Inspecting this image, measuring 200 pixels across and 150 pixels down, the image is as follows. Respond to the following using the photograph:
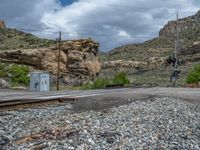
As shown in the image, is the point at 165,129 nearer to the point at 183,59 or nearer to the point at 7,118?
the point at 7,118

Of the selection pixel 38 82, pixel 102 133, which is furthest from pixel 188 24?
pixel 102 133

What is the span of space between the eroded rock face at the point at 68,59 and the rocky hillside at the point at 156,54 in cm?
2347

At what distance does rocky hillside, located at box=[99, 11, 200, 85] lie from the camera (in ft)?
408

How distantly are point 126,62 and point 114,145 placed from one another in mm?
124682

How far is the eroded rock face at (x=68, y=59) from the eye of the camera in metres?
81.3

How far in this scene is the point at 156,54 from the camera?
137 m

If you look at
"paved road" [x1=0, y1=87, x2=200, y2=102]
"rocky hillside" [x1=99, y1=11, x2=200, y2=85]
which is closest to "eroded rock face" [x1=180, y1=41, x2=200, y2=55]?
"rocky hillside" [x1=99, y1=11, x2=200, y2=85]

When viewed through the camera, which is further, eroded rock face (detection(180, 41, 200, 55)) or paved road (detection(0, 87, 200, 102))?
A: eroded rock face (detection(180, 41, 200, 55))

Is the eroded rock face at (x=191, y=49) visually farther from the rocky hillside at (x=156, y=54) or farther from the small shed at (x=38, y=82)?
the small shed at (x=38, y=82)

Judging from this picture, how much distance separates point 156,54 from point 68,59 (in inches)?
2218

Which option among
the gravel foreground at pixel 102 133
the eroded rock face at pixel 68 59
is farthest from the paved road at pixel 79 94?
the eroded rock face at pixel 68 59

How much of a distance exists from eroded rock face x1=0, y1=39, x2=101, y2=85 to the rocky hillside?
23.5m

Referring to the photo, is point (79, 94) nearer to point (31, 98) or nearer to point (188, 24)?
point (31, 98)

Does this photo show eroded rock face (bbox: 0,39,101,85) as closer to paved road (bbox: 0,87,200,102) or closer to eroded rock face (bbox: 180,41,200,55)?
paved road (bbox: 0,87,200,102)
